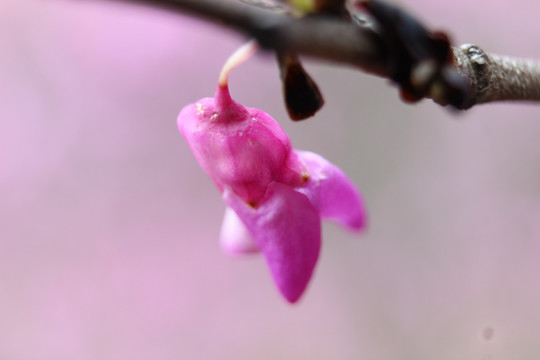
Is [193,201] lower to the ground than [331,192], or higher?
lower

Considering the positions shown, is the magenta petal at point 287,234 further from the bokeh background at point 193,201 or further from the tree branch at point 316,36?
the bokeh background at point 193,201

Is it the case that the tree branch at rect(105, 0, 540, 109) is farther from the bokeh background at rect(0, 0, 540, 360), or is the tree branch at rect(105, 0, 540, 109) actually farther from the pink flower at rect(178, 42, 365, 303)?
the bokeh background at rect(0, 0, 540, 360)

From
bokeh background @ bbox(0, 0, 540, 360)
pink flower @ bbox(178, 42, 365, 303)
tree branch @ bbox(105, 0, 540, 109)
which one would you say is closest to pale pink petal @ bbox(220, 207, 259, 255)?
pink flower @ bbox(178, 42, 365, 303)

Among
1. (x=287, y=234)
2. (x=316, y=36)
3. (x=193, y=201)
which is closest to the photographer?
(x=316, y=36)

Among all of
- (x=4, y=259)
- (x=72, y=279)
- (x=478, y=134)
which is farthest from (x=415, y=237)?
(x=4, y=259)

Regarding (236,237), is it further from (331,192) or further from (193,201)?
(193,201)

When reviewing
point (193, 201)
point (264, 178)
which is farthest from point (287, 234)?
point (193, 201)

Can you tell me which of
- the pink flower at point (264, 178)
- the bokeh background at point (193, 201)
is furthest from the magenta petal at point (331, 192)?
the bokeh background at point (193, 201)
